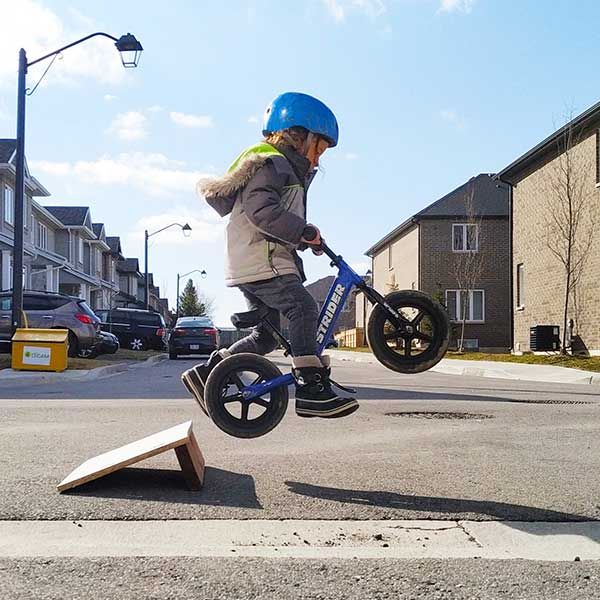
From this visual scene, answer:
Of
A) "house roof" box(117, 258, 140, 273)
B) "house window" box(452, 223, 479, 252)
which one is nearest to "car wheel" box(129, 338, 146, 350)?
"house window" box(452, 223, 479, 252)

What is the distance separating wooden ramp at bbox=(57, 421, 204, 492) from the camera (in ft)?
13.8

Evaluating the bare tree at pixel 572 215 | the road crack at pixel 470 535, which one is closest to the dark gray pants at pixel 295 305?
the road crack at pixel 470 535

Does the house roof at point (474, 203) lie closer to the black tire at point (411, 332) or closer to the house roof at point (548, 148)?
the house roof at point (548, 148)

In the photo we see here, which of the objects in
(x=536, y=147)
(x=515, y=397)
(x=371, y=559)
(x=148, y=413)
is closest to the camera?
(x=371, y=559)

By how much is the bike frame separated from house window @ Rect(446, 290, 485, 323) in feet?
112

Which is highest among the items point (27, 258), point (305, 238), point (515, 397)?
point (27, 258)

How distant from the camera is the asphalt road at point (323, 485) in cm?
290

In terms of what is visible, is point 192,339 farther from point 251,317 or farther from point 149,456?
point 149,456

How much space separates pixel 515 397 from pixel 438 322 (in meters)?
6.43

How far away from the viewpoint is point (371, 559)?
125 inches

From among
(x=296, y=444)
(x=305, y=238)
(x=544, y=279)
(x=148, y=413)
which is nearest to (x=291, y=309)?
(x=305, y=238)

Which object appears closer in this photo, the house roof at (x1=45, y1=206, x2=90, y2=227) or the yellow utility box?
the yellow utility box

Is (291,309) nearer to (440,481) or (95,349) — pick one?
(440,481)

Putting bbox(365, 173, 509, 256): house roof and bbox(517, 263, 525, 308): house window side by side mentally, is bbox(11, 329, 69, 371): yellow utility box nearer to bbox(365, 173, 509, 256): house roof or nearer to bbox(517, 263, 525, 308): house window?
bbox(517, 263, 525, 308): house window
